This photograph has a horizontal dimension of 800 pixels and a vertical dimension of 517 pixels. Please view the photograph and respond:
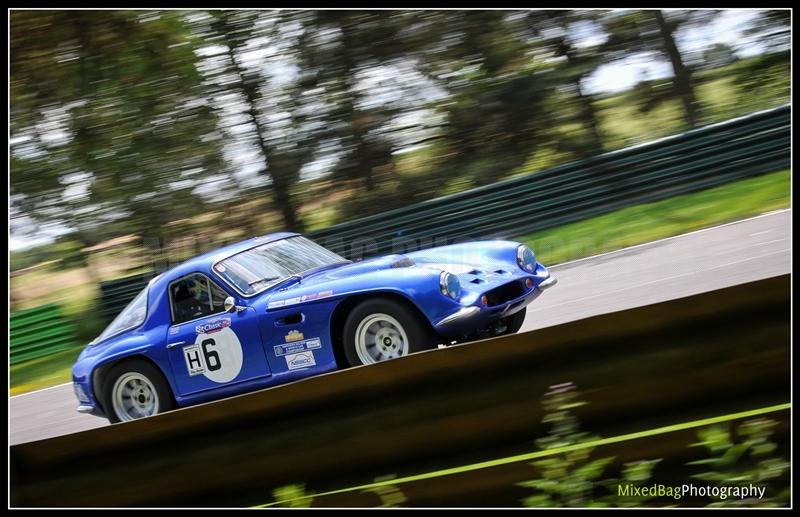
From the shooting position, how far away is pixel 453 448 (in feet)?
10.3

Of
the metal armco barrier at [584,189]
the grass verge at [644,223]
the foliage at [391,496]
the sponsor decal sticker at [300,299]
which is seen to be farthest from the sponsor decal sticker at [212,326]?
the metal armco barrier at [584,189]

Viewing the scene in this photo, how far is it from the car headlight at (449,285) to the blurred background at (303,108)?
887 cm

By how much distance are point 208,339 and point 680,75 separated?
11078 millimetres

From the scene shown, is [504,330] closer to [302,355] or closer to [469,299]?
[469,299]

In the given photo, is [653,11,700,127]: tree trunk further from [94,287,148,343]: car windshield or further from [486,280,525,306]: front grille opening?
[94,287,148,343]: car windshield

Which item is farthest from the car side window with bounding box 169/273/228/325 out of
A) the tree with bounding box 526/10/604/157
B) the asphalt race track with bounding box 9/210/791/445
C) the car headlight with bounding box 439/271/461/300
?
the tree with bounding box 526/10/604/157

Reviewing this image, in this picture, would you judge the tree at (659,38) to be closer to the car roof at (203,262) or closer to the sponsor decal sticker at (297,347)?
the car roof at (203,262)

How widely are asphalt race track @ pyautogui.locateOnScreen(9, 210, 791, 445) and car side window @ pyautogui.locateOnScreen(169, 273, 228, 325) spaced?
5.82ft

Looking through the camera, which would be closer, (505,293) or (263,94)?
(505,293)

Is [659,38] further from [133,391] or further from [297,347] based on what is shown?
[133,391]

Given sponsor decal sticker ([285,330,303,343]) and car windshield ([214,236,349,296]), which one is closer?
sponsor decal sticker ([285,330,303,343])

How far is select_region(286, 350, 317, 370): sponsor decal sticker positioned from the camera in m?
5.10

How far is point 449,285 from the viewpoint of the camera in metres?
4.89

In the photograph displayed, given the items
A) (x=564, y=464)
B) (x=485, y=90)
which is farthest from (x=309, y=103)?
(x=564, y=464)
